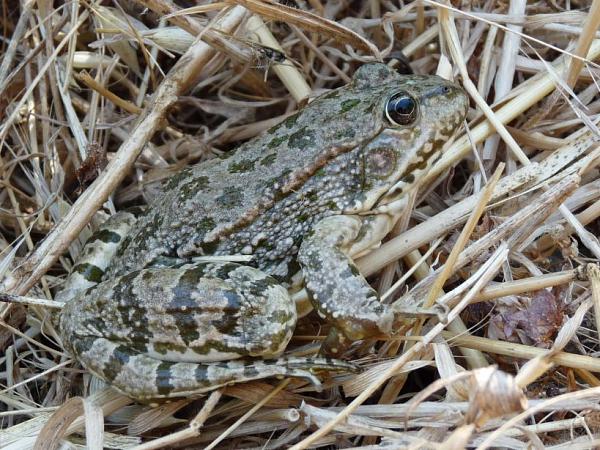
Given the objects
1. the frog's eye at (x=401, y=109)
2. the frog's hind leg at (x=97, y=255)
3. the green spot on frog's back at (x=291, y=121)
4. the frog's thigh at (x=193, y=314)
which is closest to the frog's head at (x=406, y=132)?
the frog's eye at (x=401, y=109)

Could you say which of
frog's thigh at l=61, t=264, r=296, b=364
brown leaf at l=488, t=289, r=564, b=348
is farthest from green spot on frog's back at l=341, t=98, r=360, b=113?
brown leaf at l=488, t=289, r=564, b=348

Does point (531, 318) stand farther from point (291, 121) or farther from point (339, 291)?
point (291, 121)

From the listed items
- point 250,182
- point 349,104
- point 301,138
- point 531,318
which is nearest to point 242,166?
point 250,182

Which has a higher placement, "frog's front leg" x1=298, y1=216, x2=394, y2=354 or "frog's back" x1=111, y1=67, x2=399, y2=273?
"frog's back" x1=111, y1=67, x2=399, y2=273

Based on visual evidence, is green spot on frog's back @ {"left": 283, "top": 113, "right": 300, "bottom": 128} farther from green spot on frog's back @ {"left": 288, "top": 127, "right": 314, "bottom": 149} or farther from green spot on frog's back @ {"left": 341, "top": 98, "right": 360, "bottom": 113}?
green spot on frog's back @ {"left": 341, "top": 98, "right": 360, "bottom": 113}

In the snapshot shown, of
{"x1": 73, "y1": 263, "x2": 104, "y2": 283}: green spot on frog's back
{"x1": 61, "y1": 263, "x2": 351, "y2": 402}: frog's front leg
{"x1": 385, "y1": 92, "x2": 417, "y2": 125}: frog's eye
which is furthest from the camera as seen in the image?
{"x1": 73, "y1": 263, "x2": 104, "y2": 283}: green spot on frog's back

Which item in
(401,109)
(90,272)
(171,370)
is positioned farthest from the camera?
(90,272)

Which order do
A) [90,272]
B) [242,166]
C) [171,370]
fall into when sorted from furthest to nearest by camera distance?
[90,272] < [242,166] < [171,370]
